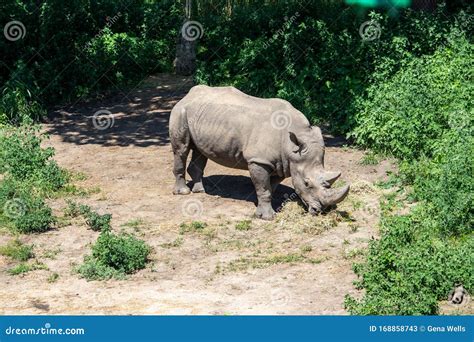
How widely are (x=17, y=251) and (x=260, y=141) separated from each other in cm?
427

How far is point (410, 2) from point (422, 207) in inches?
387

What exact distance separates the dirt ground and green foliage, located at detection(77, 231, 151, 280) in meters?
0.16

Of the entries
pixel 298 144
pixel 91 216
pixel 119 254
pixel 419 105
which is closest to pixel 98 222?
pixel 91 216

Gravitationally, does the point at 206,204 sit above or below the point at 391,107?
below

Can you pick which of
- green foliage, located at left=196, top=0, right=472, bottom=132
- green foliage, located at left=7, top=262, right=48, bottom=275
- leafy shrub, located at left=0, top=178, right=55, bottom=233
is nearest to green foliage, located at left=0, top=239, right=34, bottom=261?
green foliage, located at left=7, top=262, right=48, bottom=275

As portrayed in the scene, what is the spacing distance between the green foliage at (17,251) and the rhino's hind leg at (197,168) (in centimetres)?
358

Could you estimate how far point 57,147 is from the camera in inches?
731

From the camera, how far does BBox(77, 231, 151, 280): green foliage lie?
40.0ft

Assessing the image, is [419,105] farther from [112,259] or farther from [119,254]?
[112,259]

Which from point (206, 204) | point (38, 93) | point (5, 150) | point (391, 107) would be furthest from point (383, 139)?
point (38, 93)

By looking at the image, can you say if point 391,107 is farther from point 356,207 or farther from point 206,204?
point 206,204

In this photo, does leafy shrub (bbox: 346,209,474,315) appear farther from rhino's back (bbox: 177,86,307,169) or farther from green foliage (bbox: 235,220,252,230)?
rhino's back (bbox: 177,86,307,169)

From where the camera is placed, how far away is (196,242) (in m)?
13.5

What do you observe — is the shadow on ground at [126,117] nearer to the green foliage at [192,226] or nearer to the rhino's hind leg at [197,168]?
the rhino's hind leg at [197,168]
